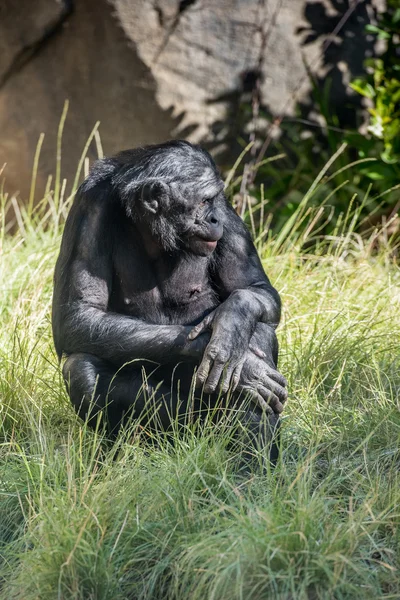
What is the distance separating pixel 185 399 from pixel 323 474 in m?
0.64

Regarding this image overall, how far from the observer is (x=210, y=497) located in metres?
3.33

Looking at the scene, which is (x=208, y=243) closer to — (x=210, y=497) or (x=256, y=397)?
(x=256, y=397)

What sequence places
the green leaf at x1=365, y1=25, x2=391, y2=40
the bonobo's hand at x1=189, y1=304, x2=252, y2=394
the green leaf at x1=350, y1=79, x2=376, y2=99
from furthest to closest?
the green leaf at x1=350, y1=79, x2=376, y2=99, the green leaf at x1=365, y1=25, x2=391, y2=40, the bonobo's hand at x1=189, y1=304, x2=252, y2=394

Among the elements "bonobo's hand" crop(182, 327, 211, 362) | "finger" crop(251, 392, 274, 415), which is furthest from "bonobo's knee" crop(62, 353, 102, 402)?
"finger" crop(251, 392, 274, 415)

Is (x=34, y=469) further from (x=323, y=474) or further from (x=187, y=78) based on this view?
(x=187, y=78)

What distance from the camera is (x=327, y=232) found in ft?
23.0

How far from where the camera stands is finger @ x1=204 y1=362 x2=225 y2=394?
3.47 meters

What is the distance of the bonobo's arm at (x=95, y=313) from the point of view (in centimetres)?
361

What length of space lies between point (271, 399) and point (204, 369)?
32 cm

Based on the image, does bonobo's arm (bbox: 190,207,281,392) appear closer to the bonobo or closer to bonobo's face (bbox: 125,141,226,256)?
the bonobo

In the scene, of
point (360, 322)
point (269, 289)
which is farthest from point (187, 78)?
point (269, 289)

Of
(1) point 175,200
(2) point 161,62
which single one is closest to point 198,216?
(1) point 175,200

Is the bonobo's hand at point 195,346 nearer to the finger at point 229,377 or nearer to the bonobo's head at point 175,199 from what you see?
the finger at point 229,377

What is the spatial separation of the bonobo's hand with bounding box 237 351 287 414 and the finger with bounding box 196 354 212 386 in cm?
17
